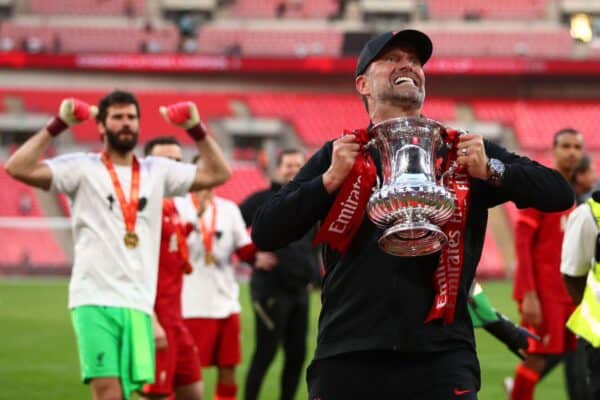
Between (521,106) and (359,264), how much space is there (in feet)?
131

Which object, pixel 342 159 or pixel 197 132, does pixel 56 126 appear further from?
pixel 342 159

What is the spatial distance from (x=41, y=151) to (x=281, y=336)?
11.9ft

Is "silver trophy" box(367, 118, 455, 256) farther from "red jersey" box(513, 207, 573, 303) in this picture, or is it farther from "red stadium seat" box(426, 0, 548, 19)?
"red stadium seat" box(426, 0, 548, 19)

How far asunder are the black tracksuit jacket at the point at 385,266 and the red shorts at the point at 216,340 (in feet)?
16.3

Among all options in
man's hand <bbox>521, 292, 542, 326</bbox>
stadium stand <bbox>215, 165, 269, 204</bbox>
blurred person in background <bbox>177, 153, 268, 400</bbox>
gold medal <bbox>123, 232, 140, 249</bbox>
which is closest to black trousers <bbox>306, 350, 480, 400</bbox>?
gold medal <bbox>123, 232, 140, 249</bbox>

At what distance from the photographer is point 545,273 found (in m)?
8.65

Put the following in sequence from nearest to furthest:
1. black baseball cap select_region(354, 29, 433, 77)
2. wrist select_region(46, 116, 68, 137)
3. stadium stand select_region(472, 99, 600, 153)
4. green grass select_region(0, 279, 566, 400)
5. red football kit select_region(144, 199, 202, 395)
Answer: black baseball cap select_region(354, 29, 433, 77)
wrist select_region(46, 116, 68, 137)
red football kit select_region(144, 199, 202, 395)
green grass select_region(0, 279, 566, 400)
stadium stand select_region(472, 99, 600, 153)

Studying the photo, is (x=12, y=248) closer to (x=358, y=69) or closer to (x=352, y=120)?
(x=352, y=120)

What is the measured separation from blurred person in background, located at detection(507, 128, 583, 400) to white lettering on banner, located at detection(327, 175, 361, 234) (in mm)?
5124

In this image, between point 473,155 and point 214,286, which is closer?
point 473,155

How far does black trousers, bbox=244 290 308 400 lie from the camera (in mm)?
9297

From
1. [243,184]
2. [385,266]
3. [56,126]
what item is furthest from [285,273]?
[243,184]

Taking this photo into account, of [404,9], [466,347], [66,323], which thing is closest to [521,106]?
[404,9]

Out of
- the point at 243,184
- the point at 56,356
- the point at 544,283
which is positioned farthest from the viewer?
the point at 243,184
